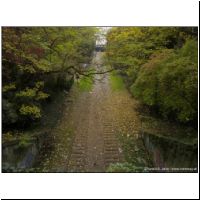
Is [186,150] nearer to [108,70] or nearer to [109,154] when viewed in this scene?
[109,154]

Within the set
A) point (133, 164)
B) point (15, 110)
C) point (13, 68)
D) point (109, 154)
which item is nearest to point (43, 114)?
point (15, 110)

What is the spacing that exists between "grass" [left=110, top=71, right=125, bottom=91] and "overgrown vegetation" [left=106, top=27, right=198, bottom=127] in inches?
6.2

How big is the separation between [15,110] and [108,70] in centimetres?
241

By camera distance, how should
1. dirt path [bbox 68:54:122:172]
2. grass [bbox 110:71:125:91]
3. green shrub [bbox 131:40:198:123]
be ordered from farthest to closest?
grass [bbox 110:71:125:91], dirt path [bbox 68:54:122:172], green shrub [bbox 131:40:198:123]

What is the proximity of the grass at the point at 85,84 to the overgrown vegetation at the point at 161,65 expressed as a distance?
659 mm

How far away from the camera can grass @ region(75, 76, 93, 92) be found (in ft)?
Answer: 28.0

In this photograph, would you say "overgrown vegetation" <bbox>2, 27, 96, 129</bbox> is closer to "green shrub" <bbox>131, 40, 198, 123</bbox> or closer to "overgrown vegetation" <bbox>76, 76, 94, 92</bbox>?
"overgrown vegetation" <bbox>76, 76, 94, 92</bbox>

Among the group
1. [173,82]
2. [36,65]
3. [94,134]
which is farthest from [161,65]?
[36,65]

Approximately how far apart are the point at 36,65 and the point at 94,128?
1.96 m

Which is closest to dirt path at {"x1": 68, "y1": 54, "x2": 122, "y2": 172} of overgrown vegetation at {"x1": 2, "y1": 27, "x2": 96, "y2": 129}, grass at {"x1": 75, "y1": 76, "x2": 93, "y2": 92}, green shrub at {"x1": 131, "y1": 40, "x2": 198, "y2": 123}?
grass at {"x1": 75, "y1": 76, "x2": 93, "y2": 92}

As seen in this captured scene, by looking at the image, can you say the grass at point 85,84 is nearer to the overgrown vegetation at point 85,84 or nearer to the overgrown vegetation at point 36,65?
the overgrown vegetation at point 85,84

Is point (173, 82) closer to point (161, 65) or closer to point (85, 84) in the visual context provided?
point (161, 65)
